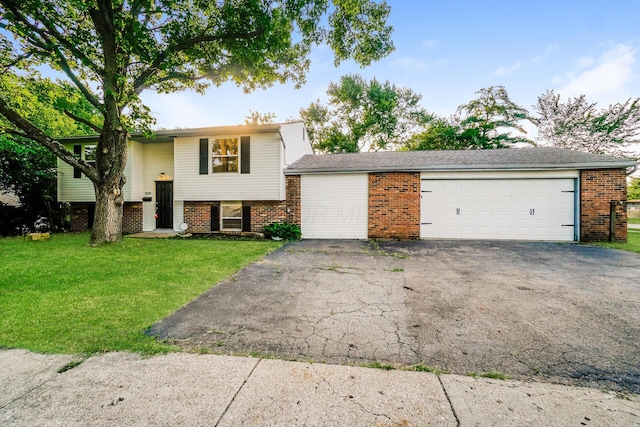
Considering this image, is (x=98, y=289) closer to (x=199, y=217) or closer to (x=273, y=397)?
(x=273, y=397)

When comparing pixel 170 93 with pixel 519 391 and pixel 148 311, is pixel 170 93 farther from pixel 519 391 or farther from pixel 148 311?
pixel 519 391

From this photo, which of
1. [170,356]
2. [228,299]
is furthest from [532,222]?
[170,356]

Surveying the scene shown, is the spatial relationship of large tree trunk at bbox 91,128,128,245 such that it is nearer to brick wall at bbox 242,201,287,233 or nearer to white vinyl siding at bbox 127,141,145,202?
white vinyl siding at bbox 127,141,145,202

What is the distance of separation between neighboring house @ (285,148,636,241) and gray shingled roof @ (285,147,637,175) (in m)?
0.03

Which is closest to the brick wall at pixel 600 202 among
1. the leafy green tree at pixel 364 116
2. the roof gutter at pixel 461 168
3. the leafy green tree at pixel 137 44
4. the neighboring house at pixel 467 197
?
the neighboring house at pixel 467 197

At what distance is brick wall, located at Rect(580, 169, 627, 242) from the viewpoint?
8742 millimetres

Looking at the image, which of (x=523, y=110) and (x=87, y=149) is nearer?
(x=87, y=149)

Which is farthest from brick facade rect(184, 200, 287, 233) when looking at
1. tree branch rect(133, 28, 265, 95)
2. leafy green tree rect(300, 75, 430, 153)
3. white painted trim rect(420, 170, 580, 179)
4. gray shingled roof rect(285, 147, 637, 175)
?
leafy green tree rect(300, 75, 430, 153)

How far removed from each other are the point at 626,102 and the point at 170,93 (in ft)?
113

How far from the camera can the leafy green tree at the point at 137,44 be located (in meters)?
7.29

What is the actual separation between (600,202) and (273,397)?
40.1 feet

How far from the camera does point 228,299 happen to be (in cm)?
395

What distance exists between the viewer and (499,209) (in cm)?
943

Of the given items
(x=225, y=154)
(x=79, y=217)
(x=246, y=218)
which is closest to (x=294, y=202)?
(x=246, y=218)
